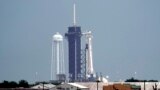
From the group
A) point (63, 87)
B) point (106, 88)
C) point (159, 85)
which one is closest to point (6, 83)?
point (63, 87)

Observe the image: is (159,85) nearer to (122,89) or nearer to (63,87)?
(63,87)

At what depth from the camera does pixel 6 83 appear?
198 m

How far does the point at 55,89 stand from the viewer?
155 m

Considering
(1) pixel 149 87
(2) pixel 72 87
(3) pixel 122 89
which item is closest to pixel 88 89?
(2) pixel 72 87

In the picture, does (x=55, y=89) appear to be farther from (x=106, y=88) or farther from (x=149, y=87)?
(x=106, y=88)

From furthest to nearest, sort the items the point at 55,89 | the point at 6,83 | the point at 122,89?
the point at 6,83 → the point at 55,89 → the point at 122,89

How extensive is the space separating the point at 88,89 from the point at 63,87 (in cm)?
696

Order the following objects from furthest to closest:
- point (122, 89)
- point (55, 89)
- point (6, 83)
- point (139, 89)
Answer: point (6, 83) → point (55, 89) → point (139, 89) → point (122, 89)

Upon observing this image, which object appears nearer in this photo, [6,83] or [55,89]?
[55,89]

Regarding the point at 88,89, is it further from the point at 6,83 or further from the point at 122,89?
the point at 122,89

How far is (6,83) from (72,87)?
46.5 metres

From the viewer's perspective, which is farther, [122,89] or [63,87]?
[63,87]

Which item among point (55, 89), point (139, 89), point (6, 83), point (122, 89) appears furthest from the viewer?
point (6, 83)

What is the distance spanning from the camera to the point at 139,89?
14000 cm
